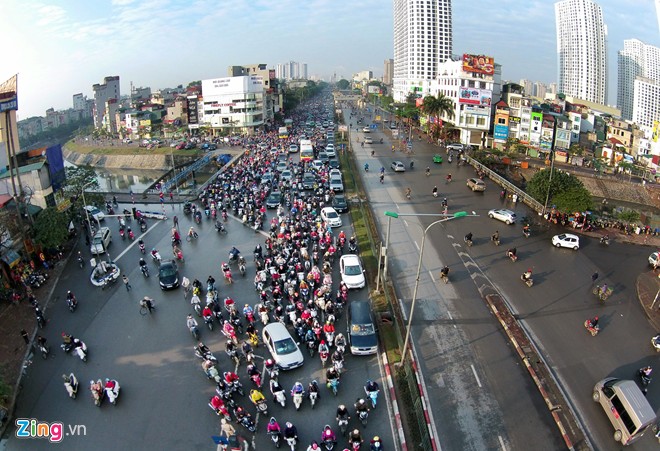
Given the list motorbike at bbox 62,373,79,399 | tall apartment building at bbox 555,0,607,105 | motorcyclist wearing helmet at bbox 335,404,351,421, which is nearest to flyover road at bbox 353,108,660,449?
motorcyclist wearing helmet at bbox 335,404,351,421

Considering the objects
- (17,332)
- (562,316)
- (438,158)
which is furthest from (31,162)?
(438,158)

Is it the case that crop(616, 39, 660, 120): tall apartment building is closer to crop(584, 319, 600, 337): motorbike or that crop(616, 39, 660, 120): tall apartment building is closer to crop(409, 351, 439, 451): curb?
crop(584, 319, 600, 337): motorbike

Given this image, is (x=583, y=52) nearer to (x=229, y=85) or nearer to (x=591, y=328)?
(x=229, y=85)

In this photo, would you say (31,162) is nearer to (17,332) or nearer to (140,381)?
(17,332)

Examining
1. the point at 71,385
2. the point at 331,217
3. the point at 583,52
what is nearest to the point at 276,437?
the point at 71,385

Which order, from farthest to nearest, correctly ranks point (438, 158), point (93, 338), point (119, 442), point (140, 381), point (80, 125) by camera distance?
1. point (80, 125)
2. point (438, 158)
3. point (93, 338)
4. point (140, 381)
5. point (119, 442)

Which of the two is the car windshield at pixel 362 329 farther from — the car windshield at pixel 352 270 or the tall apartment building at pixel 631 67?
the tall apartment building at pixel 631 67
